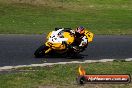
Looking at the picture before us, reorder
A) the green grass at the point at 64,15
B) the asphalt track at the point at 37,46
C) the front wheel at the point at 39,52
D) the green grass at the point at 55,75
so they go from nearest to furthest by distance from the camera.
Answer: the green grass at the point at 55,75, the asphalt track at the point at 37,46, the front wheel at the point at 39,52, the green grass at the point at 64,15

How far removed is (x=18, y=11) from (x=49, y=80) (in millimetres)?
23685

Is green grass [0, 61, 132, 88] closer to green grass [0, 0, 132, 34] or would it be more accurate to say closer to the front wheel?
the front wheel

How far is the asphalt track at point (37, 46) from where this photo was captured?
1533 cm

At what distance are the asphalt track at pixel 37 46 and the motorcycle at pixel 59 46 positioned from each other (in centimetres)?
28

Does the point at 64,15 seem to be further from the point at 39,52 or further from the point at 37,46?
the point at 39,52

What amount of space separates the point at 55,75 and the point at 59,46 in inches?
166

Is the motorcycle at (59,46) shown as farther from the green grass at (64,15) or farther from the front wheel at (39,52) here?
the green grass at (64,15)

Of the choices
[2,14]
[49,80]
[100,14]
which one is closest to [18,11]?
[2,14]

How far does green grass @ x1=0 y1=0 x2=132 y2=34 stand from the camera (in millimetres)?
25781

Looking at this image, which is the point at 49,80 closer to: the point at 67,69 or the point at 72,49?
the point at 67,69

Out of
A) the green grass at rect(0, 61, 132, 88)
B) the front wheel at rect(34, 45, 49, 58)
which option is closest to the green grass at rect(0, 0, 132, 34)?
the front wheel at rect(34, 45, 49, 58)

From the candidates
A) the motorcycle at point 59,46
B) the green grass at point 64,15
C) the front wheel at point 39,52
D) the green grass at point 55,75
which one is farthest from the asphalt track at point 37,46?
the green grass at point 64,15

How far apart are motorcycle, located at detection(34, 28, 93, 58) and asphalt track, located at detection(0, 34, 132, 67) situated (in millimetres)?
278

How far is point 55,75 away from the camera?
11797mm
